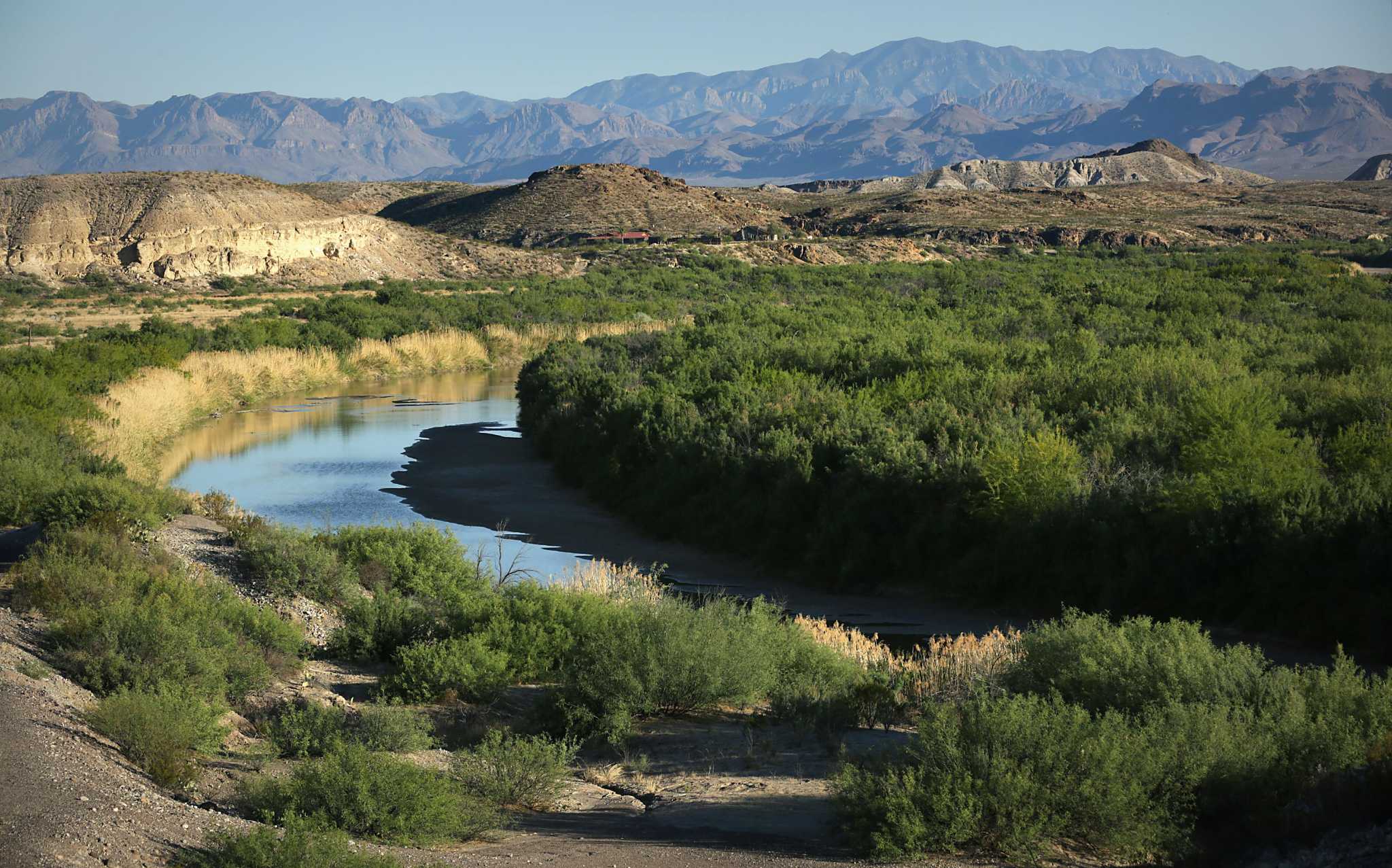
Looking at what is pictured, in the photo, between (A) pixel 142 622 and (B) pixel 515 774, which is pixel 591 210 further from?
(B) pixel 515 774

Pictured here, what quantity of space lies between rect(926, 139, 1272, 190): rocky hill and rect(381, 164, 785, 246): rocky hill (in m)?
46.5

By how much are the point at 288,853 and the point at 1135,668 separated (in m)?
6.44

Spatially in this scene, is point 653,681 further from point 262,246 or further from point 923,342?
point 262,246

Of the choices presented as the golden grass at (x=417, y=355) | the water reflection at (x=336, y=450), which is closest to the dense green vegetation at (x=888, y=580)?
the water reflection at (x=336, y=450)

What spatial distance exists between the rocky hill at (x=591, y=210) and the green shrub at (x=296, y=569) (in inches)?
2856

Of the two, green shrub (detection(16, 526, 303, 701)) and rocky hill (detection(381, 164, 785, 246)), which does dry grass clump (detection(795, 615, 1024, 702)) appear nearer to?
green shrub (detection(16, 526, 303, 701))

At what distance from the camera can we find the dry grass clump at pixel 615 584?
1434 centimetres

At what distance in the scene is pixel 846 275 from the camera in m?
59.8

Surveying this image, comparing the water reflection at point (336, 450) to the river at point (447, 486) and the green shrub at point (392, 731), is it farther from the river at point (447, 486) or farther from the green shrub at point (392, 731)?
the green shrub at point (392, 731)

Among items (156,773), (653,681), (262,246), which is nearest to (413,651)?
(653,681)

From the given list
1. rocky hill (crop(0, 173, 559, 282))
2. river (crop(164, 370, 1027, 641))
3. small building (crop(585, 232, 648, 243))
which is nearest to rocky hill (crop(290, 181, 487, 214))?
small building (crop(585, 232, 648, 243))

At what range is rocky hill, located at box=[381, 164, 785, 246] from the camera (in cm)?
9019

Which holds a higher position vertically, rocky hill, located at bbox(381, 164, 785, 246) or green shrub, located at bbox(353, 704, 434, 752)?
rocky hill, located at bbox(381, 164, 785, 246)

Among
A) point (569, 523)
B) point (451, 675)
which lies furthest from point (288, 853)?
point (569, 523)
